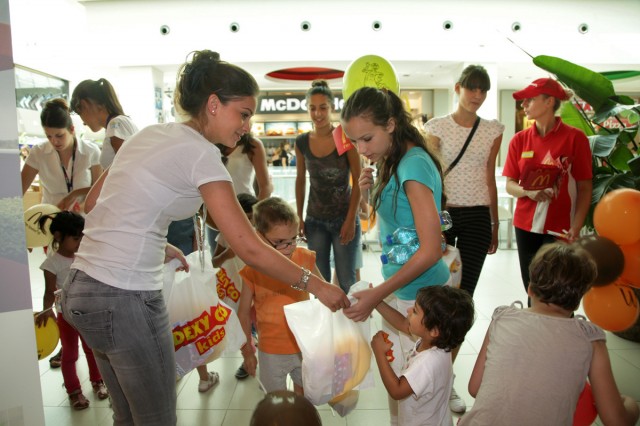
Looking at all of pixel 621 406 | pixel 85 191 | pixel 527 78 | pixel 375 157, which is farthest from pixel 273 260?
pixel 527 78

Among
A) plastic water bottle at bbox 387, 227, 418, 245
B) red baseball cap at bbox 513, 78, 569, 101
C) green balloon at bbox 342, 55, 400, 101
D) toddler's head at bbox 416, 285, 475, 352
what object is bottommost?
toddler's head at bbox 416, 285, 475, 352

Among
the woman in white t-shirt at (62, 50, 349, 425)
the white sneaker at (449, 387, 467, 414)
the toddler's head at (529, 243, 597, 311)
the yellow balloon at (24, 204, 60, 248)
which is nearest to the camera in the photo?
the woman in white t-shirt at (62, 50, 349, 425)

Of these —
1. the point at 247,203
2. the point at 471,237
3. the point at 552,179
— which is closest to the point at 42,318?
the point at 247,203

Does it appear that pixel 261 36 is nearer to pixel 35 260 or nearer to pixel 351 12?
pixel 351 12

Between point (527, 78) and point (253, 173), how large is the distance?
11.4 metres

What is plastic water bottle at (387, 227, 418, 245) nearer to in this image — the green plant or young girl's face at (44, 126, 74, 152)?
the green plant

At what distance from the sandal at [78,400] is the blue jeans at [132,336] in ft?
4.53

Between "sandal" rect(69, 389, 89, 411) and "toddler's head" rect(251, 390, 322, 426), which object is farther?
"sandal" rect(69, 389, 89, 411)

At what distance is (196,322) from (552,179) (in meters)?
2.12

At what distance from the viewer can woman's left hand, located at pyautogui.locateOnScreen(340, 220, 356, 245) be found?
3.01 metres

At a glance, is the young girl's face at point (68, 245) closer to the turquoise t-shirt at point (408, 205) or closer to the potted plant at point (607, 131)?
the turquoise t-shirt at point (408, 205)

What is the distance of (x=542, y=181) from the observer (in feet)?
8.79

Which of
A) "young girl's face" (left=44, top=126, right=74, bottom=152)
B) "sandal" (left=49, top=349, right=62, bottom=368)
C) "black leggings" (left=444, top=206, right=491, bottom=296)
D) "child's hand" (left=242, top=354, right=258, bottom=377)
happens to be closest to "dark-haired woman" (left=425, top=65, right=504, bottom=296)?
"black leggings" (left=444, top=206, right=491, bottom=296)

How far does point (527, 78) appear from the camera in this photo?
12.3 meters
